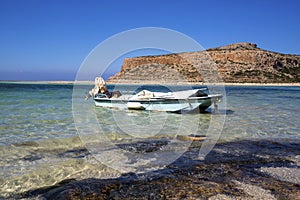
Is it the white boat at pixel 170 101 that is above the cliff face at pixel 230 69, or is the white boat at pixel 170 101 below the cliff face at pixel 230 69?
below

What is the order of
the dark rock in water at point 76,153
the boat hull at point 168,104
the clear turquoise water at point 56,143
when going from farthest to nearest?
the boat hull at point 168,104 → the dark rock in water at point 76,153 → the clear turquoise water at point 56,143

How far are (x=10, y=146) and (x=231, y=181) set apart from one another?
5.70 meters

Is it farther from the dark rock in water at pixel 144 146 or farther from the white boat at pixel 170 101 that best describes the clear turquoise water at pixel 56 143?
the white boat at pixel 170 101

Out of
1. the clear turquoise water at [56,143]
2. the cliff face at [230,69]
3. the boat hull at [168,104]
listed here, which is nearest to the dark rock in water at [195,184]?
the clear turquoise water at [56,143]

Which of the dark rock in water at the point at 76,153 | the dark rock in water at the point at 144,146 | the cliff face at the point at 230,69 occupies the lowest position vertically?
the dark rock in water at the point at 76,153

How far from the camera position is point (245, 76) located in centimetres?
9656

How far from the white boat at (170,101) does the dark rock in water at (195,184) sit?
26.7 ft

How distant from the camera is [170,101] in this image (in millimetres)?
14469

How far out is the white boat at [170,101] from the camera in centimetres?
1388

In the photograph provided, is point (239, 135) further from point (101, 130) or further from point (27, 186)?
point (27, 186)

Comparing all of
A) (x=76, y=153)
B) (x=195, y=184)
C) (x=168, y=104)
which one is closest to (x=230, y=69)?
(x=168, y=104)

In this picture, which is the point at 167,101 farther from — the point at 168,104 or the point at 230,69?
the point at 230,69

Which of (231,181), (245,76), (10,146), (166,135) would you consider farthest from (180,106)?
(245,76)

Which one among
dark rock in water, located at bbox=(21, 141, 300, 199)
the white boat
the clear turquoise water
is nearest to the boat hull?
the white boat
